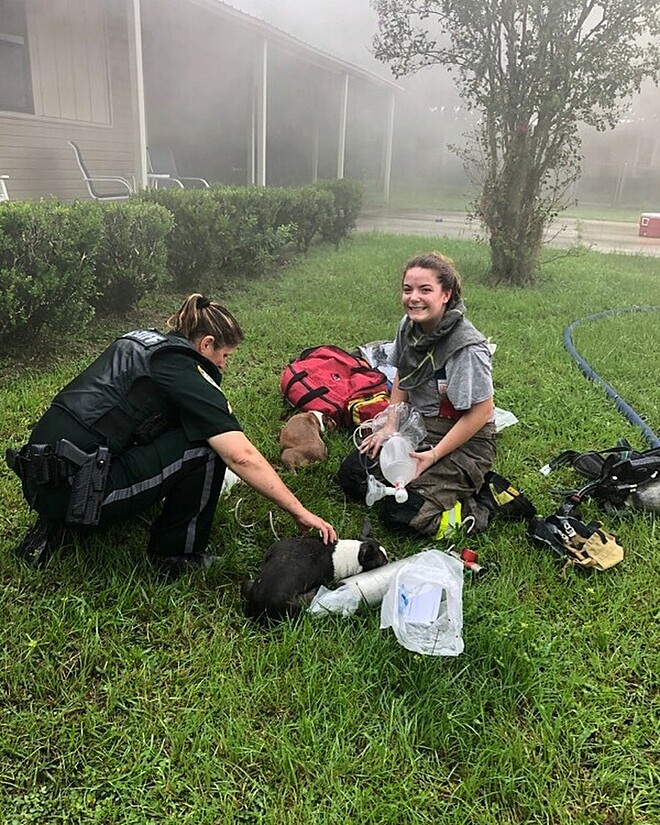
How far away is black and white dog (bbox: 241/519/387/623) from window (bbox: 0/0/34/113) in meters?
6.76

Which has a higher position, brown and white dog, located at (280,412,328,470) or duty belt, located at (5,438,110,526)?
duty belt, located at (5,438,110,526)

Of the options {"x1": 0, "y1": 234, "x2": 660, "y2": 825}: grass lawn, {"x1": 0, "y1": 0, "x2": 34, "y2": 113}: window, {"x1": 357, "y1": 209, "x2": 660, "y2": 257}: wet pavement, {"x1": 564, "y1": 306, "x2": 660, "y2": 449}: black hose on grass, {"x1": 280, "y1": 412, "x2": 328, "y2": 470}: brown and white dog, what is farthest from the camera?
{"x1": 357, "y1": 209, "x2": 660, "y2": 257}: wet pavement

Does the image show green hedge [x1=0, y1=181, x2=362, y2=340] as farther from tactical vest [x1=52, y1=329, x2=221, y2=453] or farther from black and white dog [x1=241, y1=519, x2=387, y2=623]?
black and white dog [x1=241, y1=519, x2=387, y2=623]

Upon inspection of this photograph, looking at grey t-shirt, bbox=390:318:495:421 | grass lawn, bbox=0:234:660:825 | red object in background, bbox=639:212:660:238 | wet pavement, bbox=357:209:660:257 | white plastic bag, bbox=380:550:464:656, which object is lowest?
grass lawn, bbox=0:234:660:825

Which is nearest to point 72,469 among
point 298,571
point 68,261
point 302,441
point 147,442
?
point 147,442

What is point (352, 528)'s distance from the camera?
2629 millimetres

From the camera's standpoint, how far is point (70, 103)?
7.77 m

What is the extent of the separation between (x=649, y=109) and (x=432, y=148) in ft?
30.2

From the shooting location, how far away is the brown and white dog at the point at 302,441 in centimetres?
307

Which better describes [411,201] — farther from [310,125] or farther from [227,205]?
[227,205]

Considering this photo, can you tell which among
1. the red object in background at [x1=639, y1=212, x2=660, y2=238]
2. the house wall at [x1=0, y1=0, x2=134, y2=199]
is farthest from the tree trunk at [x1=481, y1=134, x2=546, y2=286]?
the red object in background at [x1=639, y1=212, x2=660, y2=238]

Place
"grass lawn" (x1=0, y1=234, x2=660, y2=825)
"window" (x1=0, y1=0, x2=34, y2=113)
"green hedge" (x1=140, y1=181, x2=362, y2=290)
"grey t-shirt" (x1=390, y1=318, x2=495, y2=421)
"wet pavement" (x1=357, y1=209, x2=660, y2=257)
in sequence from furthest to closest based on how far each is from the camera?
1. "wet pavement" (x1=357, y1=209, x2=660, y2=257)
2. "window" (x1=0, y1=0, x2=34, y2=113)
3. "green hedge" (x1=140, y1=181, x2=362, y2=290)
4. "grey t-shirt" (x1=390, y1=318, x2=495, y2=421)
5. "grass lawn" (x1=0, y1=234, x2=660, y2=825)

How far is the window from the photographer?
22.1ft

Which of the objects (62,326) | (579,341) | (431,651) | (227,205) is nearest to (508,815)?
(431,651)
